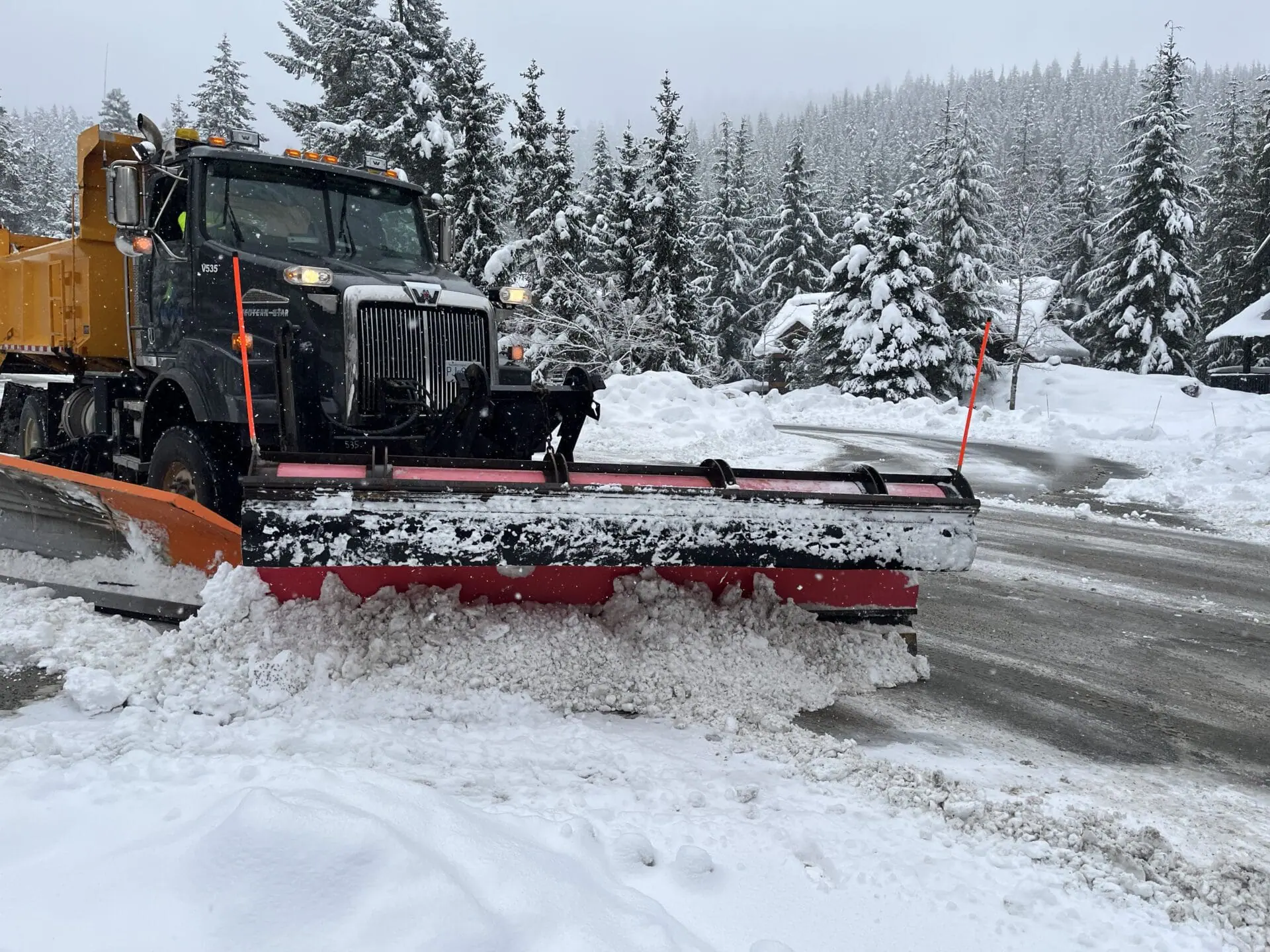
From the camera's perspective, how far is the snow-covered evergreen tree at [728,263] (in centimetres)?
4397

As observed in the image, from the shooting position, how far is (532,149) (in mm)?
27219

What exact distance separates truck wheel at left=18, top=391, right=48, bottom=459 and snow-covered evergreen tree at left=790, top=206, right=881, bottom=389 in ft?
83.4

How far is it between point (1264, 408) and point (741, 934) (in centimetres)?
2244

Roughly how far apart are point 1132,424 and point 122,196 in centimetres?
1764

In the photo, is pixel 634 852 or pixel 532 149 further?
pixel 532 149

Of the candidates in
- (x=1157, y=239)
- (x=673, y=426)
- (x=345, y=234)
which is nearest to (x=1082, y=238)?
(x=1157, y=239)

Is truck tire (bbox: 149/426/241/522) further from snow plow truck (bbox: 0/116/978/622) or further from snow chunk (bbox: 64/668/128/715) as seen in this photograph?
snow chunk (bbox: 64/668/128/715)

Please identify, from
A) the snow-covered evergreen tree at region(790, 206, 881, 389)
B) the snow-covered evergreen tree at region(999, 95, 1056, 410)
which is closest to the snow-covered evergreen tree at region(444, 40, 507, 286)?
the snow-covered evergreen tree at region(790, 206, 881, 389)

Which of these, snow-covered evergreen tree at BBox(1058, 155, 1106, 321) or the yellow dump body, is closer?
the yellow dump body

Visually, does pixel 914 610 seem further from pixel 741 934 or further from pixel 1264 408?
pixel 1264 408

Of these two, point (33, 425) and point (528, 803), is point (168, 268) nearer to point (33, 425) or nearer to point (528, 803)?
point (33, 425)

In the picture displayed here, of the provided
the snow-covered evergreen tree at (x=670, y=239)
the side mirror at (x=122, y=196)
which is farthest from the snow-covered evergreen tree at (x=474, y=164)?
the side mirror at (x=122, y=196)

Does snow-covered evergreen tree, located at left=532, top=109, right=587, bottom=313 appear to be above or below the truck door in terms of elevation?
above

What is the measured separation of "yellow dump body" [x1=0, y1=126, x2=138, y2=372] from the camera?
6.86 m
